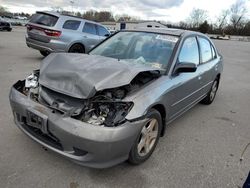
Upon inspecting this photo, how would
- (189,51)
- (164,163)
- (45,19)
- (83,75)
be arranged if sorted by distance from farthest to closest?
(45,19)
(189,51)
(164,163)
(83,75)

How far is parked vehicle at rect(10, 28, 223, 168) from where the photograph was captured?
2.34 m

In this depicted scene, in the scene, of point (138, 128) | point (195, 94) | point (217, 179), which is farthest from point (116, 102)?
point (195, 94)

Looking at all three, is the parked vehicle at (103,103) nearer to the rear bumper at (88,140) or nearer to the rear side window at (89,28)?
the rear bumper at (88,140)

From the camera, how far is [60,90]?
259 cm

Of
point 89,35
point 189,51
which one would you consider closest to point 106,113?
point 189,51

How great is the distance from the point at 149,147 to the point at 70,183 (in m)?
1.05

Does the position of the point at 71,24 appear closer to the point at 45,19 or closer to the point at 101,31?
the point at 45,19

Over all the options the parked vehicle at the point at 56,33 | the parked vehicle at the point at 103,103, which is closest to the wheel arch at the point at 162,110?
the parked vehicle at the point at 103,103

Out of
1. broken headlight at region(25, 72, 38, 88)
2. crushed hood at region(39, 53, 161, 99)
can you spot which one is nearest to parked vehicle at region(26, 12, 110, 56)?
broken headlight at region(25, 72, 38, 88)

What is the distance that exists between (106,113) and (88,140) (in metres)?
0.35

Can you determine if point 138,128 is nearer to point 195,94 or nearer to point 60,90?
point 60,90

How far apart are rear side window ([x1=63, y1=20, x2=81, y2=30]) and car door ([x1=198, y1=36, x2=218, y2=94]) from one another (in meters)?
5.30

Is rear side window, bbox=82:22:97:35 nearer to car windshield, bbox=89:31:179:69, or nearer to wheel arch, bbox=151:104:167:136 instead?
car windshield, bbox=89:31:179:69

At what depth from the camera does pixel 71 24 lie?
344 inches
